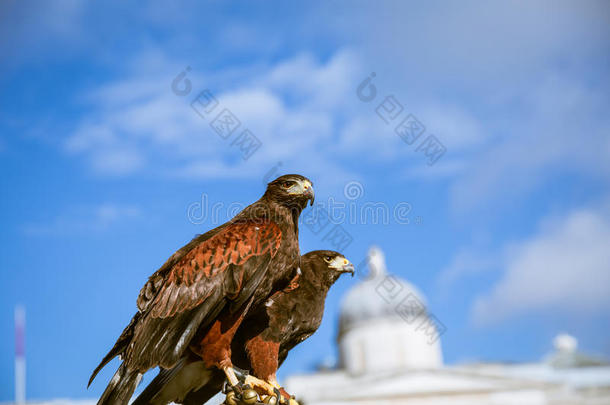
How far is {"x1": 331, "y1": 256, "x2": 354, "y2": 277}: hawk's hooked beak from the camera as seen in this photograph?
4.76 meters

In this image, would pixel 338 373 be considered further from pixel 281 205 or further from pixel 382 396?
pixel 281 205

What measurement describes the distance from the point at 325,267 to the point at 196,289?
114 centimetres

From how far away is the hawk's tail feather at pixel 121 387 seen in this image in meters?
3.75

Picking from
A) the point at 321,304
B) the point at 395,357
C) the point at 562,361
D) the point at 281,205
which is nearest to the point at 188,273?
the point at 281,205

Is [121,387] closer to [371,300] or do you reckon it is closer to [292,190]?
[292,190]

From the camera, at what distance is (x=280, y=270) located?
4.15m

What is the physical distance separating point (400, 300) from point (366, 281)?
3.28 m

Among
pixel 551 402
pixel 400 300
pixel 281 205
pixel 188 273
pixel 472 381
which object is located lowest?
pixel 188 273

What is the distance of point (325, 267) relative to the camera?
4777 millimetres

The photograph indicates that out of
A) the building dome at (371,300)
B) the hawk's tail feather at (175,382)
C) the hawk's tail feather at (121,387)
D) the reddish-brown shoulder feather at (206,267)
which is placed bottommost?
the hawk's tail feather at (121,387)

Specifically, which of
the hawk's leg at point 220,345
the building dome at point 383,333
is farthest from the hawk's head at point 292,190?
the building dome at point 383,333

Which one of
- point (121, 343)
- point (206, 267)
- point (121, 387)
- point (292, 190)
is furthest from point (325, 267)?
point (121, 387)

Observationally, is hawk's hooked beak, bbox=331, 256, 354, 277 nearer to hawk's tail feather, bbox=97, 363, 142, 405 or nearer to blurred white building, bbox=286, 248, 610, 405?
hawk's tail feather, bbox=97, 363, 142, 405

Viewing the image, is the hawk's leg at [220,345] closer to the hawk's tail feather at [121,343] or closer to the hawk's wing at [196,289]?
the hawk's wing at [196,289]
